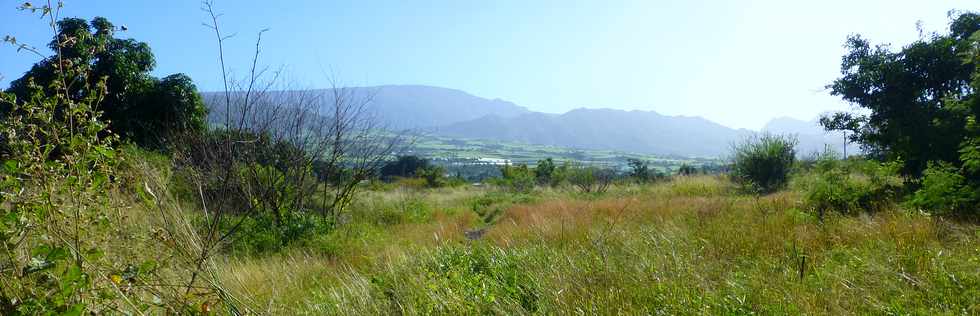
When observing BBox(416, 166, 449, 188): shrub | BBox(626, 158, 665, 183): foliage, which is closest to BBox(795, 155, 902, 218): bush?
BBox(626, 158, 665, 183): foliage

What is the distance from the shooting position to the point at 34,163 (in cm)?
196

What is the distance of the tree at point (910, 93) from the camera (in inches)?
356

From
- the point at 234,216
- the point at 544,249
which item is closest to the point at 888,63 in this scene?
the point at 544,249

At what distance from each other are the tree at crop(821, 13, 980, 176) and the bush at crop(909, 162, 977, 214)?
312 centimetres

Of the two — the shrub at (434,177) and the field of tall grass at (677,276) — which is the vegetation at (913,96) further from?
the shrub at (434,177)

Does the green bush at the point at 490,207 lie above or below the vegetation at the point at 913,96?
below

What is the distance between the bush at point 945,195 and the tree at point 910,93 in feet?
10.2

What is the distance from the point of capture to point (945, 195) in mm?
5906

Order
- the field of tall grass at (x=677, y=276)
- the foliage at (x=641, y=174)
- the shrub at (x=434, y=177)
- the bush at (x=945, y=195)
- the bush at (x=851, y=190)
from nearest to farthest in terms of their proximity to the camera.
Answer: the field of tall grass at (x=677, y=276) < the bush at (x=945, y=195) < the bush at (x=851, y=190) < the foliage at (x=641, y=174) < the shrub at (x=434, y=177)

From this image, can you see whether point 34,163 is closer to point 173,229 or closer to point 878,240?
point 173,229

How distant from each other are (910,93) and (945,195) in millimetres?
6444

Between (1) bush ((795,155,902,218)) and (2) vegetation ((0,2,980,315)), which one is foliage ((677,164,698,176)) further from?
(1) bush ((795,155,902,218))

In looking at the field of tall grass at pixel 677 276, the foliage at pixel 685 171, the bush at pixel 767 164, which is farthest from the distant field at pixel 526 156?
the field of tall grass at pixel 677 276

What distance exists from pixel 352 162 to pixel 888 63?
1165cm
